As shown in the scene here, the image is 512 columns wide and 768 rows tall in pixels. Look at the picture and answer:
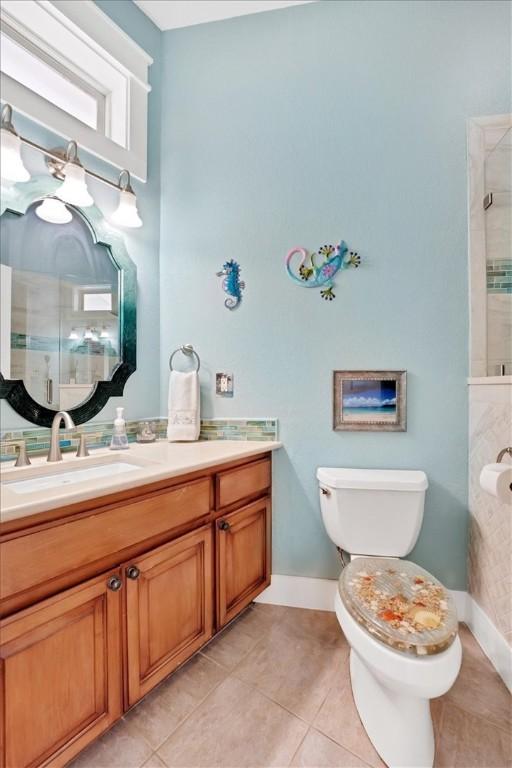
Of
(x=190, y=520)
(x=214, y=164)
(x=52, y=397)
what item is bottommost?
(x=190, y=520)

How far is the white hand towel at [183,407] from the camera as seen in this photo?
201 centimetres

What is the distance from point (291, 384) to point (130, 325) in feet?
2.74

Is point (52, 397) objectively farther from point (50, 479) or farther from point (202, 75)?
point (202, 75)

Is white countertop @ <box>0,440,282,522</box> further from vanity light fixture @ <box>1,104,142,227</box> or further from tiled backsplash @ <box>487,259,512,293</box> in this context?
tiled backsplash @ <box>487,259,512,293</box>

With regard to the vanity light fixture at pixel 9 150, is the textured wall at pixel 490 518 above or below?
below

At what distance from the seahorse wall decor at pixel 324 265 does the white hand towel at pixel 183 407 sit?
72 centimetres

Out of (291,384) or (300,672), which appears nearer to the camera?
(300,672)

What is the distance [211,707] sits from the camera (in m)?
1.39

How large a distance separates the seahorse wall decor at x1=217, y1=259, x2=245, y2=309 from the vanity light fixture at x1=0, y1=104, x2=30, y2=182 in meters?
0.95

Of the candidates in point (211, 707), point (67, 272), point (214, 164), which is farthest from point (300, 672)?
point (214, 164)

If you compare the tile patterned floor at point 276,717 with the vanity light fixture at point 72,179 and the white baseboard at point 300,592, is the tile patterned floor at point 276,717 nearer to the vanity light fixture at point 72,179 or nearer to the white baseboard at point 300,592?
the white baseboard at point 300,592

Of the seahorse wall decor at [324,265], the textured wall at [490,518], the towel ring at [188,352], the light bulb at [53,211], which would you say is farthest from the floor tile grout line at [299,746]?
the light bulb at [53,211]

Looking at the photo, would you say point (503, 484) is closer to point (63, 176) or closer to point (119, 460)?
point (119, 460)

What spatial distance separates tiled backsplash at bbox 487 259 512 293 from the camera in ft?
6.09
